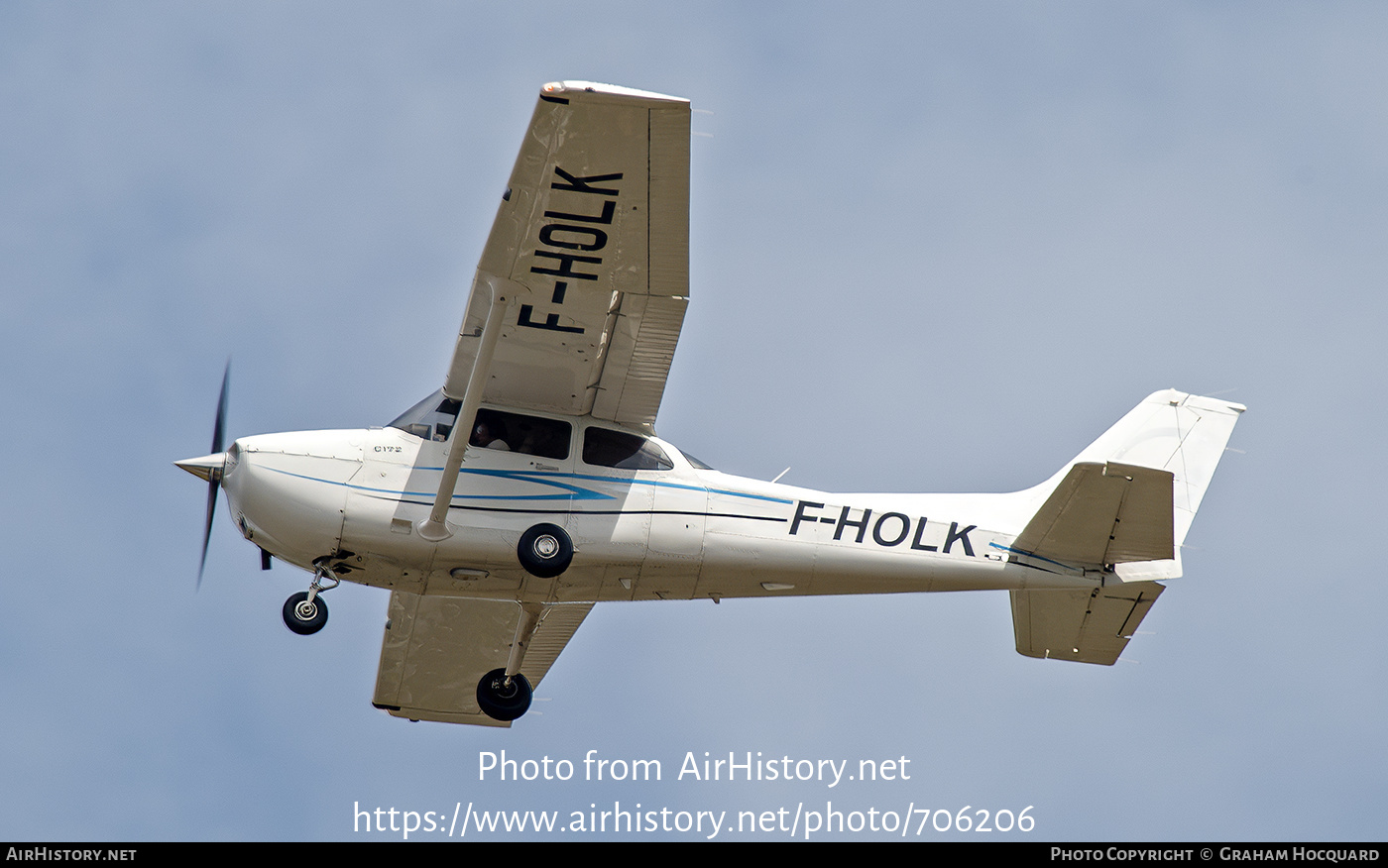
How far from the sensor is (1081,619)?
13.9m

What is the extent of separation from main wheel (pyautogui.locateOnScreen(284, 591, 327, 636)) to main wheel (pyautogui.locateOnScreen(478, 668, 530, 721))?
241cm

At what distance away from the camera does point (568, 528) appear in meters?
13.0

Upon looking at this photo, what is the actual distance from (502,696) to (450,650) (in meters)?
1.57

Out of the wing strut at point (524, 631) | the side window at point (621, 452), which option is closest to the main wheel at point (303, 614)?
the wing strut at point (524, 631)

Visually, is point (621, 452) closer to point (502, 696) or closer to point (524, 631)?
point (524, 631)

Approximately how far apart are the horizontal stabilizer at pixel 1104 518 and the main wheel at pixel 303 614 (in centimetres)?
611

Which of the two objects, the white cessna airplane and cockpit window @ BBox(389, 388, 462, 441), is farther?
cockpit window @ BBox(389, 388, 462, 441)

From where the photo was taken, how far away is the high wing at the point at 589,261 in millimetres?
11266

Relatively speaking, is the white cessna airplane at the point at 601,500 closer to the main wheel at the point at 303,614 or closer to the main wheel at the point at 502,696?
the main wheel at the point at 303,614

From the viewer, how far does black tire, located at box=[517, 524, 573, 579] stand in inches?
500

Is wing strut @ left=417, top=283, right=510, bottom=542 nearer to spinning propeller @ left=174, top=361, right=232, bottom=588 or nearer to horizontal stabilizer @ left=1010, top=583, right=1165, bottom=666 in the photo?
spinning propeller @ left=174, top=361, right=232, bottom=588

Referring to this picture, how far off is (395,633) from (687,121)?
7030 mm

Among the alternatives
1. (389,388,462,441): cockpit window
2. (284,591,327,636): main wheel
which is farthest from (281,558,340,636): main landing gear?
(389,388,462,441): cockpit window

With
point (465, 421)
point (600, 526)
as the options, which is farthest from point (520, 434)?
point (600, 526)
